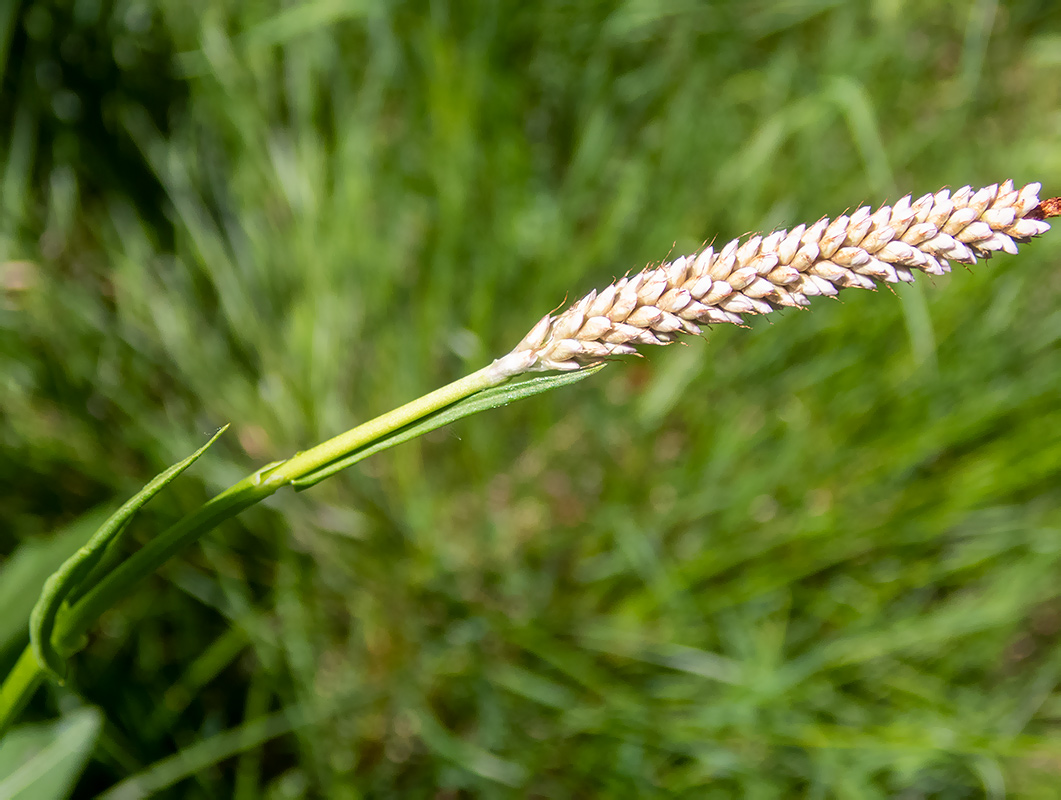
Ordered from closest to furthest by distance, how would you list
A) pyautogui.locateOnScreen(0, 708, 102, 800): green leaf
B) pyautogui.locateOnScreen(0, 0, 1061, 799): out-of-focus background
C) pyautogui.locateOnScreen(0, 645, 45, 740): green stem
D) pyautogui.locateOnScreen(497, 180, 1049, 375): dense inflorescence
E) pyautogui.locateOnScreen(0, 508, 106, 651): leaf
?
1. pyautogui.locateOnScreen(497, 180, 1049, 375): dense inflorescence
2. pyautogui.locateOnScreen(0, 645, 45, 740): green stem
3. pyautogui.locateOnScreen(0, 708, 102, 800): green leaf
4. pyautogui.locateOnScreen(0, 508, 106, 651): leaf
5. pyautogui.locateOnScreen(0, 0, 1061, 799): out-of-focus background

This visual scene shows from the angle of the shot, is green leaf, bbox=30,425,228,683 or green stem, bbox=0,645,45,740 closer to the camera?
green leaf, bbox=30,425,228,683

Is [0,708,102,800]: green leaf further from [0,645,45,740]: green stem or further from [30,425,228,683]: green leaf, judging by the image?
[30,425,228,683]: green leaf

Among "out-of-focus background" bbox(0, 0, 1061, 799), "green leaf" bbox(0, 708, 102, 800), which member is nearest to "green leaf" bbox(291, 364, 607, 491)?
"green leaf" bbox(0, 708, 102, 800)

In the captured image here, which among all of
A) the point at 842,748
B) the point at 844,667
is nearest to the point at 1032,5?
the point at 844,667

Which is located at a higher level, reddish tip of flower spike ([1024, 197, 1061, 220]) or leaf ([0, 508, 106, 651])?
leaf ([0, 508, 106, 651])

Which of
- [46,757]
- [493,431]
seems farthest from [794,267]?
[493,431]

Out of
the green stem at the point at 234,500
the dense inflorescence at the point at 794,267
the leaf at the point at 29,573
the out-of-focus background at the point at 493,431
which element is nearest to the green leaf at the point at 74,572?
the green stem at the point at 234,500
